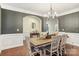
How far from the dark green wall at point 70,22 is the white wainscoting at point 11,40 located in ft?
2.46

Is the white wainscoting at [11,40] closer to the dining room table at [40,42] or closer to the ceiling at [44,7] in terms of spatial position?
the dining room table at [40,42]

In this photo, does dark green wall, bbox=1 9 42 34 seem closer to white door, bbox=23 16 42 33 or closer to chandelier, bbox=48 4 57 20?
white door, bbox=23 16 42 33

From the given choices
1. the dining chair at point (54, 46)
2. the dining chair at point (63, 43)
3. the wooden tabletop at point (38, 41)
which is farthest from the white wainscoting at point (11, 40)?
the dining chair at point (63, 43)

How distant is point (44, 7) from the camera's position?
1564 millimetres

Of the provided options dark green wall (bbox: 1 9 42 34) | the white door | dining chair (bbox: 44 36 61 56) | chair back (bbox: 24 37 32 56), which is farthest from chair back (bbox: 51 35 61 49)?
dark green wall (bbox: 1 9 42 34)

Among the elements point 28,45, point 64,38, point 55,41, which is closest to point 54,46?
point 55,41

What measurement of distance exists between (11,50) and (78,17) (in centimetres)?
142

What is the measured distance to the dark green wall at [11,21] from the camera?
1.53 metres

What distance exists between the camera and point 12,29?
61.8 inches

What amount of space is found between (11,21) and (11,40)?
0.37 m

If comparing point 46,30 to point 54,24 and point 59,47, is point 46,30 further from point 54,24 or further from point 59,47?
point 59,47

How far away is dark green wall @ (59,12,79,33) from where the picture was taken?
1555 millimetres

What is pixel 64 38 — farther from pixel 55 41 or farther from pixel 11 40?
pixel 11 40

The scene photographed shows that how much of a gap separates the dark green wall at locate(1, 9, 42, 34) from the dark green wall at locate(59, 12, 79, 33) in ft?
2.54
